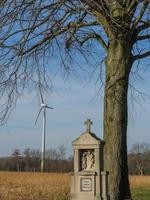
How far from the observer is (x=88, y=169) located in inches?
659

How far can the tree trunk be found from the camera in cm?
1616

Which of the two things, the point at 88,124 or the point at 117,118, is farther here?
the point at 88,124

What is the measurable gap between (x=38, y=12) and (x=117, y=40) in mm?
2555

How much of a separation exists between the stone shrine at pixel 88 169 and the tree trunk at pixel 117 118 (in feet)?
0.77

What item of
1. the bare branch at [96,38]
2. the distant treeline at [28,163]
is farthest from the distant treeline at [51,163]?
the bare branch at [96,38]

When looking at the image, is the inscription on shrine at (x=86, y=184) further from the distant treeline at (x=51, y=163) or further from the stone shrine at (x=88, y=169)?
the distant treeline at (x=51, y=163)

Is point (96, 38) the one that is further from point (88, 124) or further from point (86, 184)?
point (86, 184)

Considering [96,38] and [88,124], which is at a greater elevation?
[96,38]

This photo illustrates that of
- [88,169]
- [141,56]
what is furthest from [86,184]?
[141,56]

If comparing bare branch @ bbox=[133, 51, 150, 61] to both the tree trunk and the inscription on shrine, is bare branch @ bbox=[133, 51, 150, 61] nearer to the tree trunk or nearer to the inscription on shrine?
the tree trunk

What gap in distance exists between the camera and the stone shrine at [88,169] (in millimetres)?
16281

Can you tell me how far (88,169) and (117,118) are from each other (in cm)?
178

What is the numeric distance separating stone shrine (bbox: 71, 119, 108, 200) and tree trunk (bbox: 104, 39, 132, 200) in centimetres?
24

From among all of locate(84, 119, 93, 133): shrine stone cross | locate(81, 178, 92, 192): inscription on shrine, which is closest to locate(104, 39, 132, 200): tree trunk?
locate(84, 119, 93, 133): shrine stone cross
